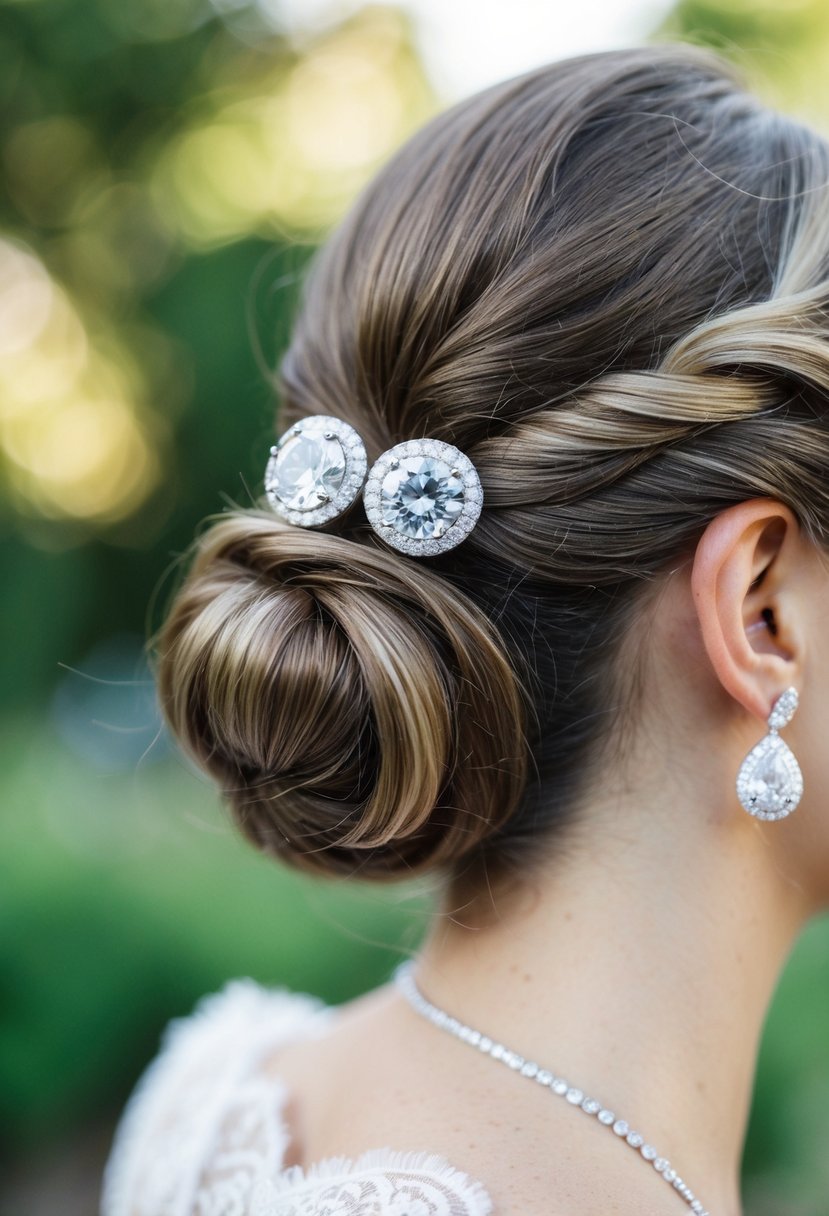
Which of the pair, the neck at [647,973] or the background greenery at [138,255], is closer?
the neck at [647,973]

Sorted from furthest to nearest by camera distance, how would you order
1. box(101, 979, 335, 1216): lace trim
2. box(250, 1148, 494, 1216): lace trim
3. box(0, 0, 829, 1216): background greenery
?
box(0, 0, 829, 1216): background greenery → box(101, 979, 335, 1216): lace trim → box(250, 1148, 494, 1216): lace trim

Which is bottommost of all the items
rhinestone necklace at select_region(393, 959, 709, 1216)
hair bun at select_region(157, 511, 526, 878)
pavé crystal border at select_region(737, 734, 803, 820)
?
rhinestone necklace at select_region(393, 959, 709, 1216)

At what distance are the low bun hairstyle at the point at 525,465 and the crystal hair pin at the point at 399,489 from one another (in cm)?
3

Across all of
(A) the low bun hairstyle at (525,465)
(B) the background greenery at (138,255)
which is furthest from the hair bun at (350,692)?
(B) the background greenery at (138,255)

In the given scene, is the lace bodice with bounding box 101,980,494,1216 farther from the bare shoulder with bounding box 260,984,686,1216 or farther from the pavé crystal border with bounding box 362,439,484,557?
the pavé crystal border with bounding box 362,439,484,557

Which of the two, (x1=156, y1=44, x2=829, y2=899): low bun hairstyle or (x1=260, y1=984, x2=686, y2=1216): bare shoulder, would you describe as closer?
(x1=260, y1=984, x2=686, y2=1216): bare shoulder

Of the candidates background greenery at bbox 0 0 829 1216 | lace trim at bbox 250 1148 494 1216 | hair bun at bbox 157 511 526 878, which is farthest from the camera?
background greenery at bbox 0 0 829 1216

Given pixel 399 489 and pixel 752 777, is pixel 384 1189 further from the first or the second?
pixel 399 489

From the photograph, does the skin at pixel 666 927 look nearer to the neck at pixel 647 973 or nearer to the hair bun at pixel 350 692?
the neck at pixel 647 973

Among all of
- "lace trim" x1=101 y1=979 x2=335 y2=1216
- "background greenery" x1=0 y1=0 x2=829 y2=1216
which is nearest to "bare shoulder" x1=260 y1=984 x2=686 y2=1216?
"lace trim" x1=101 y1=979 x2=335 y2=1216

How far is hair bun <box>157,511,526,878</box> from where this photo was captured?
1193 millimetres

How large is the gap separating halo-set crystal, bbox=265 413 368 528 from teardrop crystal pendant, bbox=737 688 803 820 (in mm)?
600

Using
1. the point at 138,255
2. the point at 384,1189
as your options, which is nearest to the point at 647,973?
the point at 384,1189

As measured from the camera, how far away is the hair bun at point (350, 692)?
3.92ft
